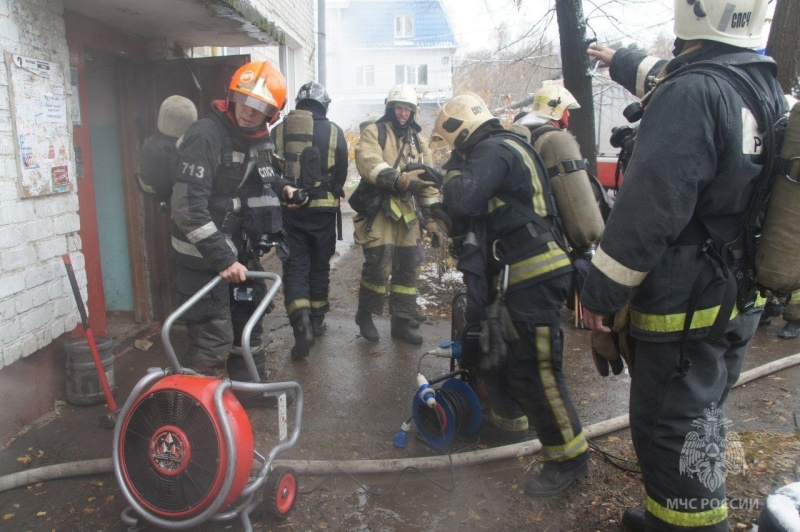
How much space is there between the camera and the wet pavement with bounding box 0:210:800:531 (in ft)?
9.89

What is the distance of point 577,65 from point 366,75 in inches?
1202

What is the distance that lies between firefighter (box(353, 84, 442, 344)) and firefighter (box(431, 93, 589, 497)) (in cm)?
188

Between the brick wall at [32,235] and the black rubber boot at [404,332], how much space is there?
Result: 2650 millimetres

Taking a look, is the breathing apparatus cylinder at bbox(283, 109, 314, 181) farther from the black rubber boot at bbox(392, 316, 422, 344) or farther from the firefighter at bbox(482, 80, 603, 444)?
the firefighter at bbox(482, 80, 603, 444)

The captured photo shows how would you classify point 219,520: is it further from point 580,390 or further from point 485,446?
point 580,390

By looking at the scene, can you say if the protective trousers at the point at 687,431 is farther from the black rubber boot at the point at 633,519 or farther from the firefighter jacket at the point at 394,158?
the firefighter jacket at the point at 394,158

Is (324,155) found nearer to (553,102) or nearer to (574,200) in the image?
(553,102)

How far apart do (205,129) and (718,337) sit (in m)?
2.89

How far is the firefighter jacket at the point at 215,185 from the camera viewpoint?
3.40 metres

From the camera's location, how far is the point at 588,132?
629cm

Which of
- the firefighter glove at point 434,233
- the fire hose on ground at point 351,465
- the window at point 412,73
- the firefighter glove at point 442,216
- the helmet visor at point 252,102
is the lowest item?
the fire hose on ground at point 351,465

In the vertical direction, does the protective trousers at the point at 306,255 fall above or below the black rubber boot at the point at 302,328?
above

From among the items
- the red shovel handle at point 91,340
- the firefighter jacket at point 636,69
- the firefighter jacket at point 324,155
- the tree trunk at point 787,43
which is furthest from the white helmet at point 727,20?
the tree trunk at point 787,43

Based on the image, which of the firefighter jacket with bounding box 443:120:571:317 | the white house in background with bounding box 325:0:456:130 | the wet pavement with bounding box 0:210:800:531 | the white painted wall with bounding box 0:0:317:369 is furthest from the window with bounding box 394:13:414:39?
the firefighter jacket with bounding box 443:120:571:317
